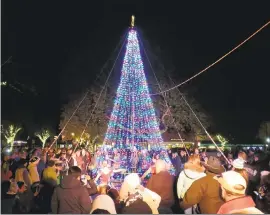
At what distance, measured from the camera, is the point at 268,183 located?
6.88m

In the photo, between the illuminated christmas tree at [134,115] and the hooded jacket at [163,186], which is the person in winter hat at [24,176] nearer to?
the hooded jacket at [163,186]

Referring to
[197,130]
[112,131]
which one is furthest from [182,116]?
[112,131]

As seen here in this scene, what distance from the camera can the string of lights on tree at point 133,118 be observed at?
15.9 m

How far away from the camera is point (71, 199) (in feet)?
17.6

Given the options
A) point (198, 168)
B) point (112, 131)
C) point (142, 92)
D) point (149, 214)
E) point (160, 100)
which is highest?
point (160, 100)

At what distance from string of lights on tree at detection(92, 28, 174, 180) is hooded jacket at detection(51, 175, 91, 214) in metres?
9.81

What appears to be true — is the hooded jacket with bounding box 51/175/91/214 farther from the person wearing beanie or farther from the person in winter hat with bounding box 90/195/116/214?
the person wearing beanie

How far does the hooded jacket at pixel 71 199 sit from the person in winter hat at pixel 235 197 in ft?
7.22

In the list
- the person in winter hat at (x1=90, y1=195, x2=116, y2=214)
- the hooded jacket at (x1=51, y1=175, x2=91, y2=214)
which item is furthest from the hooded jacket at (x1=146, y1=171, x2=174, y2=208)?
the person in winter hat at (x1=90, y1=195, x2=116, y2=214)

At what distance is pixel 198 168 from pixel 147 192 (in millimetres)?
1448

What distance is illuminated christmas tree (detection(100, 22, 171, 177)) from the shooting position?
15852 mm

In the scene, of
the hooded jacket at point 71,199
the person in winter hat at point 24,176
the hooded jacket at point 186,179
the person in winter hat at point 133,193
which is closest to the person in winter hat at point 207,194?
the person in winter hat at point 133,193

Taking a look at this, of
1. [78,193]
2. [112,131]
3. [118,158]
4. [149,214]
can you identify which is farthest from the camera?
[112,131]

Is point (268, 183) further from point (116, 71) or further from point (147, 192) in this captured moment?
point (116, 71)
